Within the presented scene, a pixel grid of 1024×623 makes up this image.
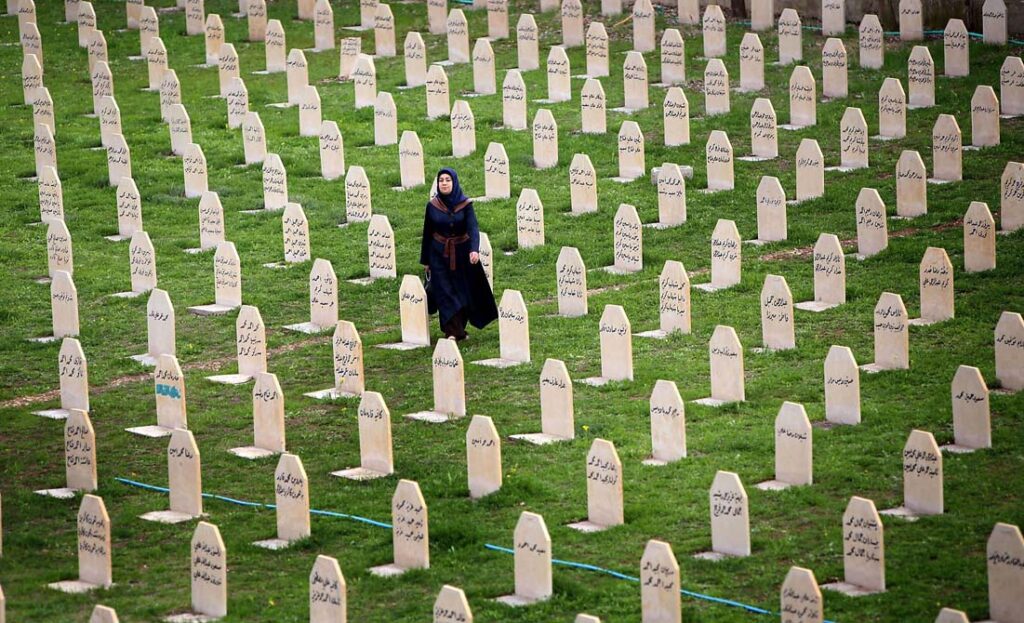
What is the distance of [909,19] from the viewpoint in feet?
80.9

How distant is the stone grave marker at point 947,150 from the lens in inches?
780

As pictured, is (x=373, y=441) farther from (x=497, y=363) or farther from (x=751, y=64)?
(x=751, y=64)

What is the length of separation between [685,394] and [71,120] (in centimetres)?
1155

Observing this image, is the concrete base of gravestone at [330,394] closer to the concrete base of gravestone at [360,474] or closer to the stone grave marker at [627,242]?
the concrete base of gravestone at [360,474]

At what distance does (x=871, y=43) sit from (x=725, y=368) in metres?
9.53

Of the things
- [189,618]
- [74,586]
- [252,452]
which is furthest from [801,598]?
[252,452]

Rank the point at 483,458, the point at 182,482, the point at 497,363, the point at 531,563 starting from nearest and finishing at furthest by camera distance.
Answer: the point at 531,563, the point at 483,458, the point at 182,482, the point at 497,363

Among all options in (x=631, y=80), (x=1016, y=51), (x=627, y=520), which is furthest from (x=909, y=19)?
(x=627, y=520)

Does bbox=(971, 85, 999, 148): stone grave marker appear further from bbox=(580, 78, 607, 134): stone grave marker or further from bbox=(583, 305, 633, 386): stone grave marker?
bbox=(583, 305, 633, 386): stone grave marker

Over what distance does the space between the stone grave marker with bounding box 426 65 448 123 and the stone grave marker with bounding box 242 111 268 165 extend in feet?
6.61

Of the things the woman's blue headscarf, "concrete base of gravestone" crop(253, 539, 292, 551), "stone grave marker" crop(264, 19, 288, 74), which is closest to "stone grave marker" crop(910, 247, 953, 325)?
the woman's blue headscarf

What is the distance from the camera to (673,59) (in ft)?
78.9

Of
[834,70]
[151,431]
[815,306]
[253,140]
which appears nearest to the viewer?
[151,431]

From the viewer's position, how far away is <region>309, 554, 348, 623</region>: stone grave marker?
1166 centimetres
